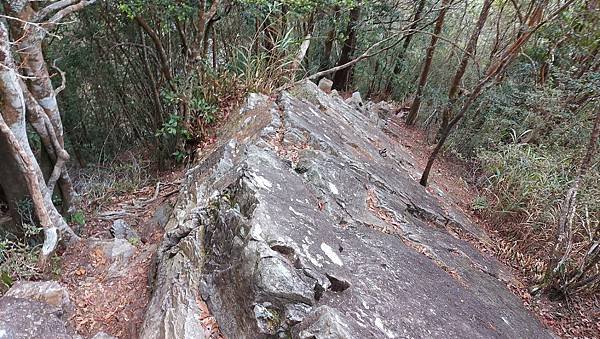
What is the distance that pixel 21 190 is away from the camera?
384 cm

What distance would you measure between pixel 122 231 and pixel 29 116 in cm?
149

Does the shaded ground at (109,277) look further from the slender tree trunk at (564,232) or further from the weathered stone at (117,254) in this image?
the slender tree trunk at (564,232)

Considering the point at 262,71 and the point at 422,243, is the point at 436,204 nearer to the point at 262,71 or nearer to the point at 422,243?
the point at 422,243

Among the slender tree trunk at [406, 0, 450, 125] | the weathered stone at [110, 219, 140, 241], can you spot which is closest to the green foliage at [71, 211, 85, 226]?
the weathered stone at [110, 219, 140, 241]

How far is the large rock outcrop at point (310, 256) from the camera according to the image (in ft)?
6.78

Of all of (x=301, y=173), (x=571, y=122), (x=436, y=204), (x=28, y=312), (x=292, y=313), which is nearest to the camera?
(x=292, y=313)

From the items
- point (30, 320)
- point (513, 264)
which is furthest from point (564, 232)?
point (30, 320)

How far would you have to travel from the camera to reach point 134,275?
3186 mm

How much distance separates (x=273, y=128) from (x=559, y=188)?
11.8 ft

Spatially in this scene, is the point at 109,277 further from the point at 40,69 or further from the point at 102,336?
the point at 40,69

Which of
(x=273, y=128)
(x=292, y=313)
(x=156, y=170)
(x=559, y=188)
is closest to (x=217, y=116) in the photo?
(x=273, y=128)

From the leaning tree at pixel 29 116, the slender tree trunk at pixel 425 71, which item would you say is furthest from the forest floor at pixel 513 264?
the leaning tree at pixel 29 116

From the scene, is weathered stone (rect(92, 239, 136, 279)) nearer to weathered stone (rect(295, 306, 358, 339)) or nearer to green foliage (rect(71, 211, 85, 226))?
green foliage (rect(71, 211, 85, 226))

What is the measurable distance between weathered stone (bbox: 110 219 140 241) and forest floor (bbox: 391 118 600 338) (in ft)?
12.2
